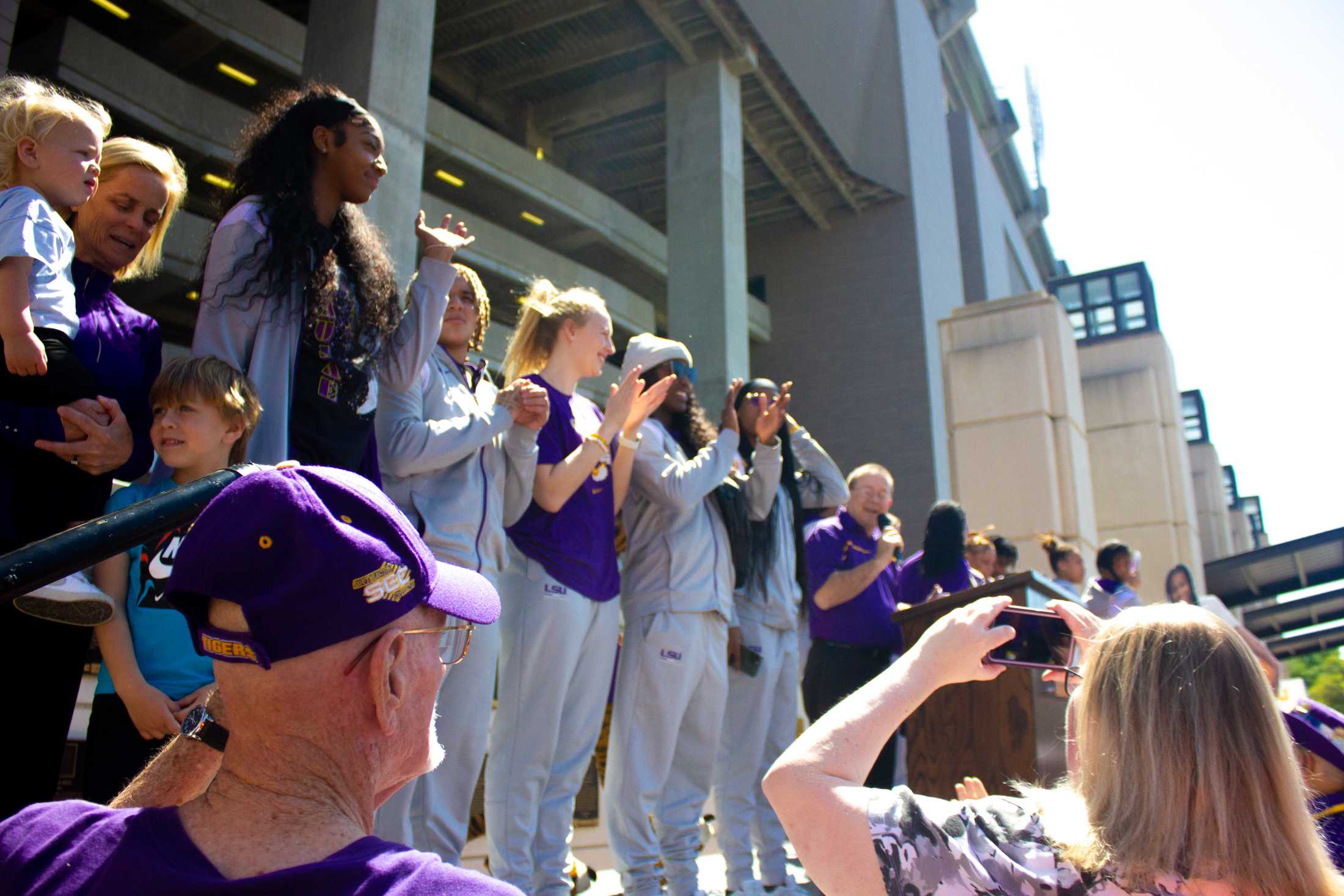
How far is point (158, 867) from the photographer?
1.02m

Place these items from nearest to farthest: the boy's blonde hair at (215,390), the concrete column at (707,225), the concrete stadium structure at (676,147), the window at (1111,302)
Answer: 1. the boy's blonde hair at (215,390)
2. the concrete stadium structure at (676,147)
3. the concrete column at (707,225)
4. the window at (1111,302)

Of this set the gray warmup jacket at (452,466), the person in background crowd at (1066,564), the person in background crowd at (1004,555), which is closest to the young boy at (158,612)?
the gray warmup jacket at (452,466)

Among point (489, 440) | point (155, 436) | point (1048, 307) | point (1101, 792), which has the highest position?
point (1048, 307)

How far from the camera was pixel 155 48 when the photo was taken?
52.9 feet

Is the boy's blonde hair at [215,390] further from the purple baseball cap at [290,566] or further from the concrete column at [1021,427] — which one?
the concrete column at [1021,427]

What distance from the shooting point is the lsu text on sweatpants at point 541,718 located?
11.6 ft

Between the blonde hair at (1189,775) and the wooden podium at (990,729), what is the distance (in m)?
2.18

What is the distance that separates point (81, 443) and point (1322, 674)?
37.2 meters

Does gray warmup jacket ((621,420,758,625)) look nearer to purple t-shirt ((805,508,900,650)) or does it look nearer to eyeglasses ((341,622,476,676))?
purple t-shirt ((805,508,900,650))

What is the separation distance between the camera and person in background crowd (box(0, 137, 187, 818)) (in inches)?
91.8

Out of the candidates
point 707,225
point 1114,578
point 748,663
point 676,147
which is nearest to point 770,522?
point 748,663

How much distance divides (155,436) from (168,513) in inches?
54.0

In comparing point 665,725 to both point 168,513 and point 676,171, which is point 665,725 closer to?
point 168,513

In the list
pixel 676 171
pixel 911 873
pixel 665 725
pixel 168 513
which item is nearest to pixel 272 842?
pixel 168 513
